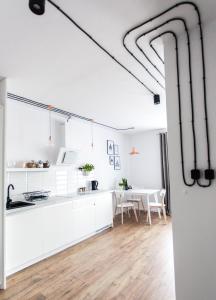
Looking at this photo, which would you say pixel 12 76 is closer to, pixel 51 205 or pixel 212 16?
pixel 51 205

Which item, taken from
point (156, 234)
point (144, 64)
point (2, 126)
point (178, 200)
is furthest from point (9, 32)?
point (156, 234)

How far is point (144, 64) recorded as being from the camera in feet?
7.70

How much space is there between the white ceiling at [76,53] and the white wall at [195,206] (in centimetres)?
44

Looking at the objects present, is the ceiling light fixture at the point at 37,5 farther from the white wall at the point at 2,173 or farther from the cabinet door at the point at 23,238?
the cabinet door at the point at 23,238

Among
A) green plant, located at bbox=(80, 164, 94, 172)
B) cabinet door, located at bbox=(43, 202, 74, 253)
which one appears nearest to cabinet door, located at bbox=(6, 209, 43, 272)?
cabinet door, located at bbox=(43, 202, 74, 253)

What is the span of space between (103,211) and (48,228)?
5.05ft

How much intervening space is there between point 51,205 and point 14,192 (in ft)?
2.08

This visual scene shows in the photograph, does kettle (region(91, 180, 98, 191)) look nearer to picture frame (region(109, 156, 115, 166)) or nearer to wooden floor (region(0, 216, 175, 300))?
picture frame (region(109, 156, 115, 166))

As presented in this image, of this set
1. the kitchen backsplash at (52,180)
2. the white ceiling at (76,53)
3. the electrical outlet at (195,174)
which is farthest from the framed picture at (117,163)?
the electrical outlet at (195,174)

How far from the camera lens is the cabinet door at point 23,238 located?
2.57 meters

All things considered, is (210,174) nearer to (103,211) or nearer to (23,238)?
(23,238)

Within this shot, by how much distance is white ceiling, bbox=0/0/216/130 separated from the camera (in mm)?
1541

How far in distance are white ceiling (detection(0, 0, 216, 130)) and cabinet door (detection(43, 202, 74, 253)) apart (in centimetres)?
185

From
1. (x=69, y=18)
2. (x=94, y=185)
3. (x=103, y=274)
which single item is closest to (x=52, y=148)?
(x=94, y=185)
